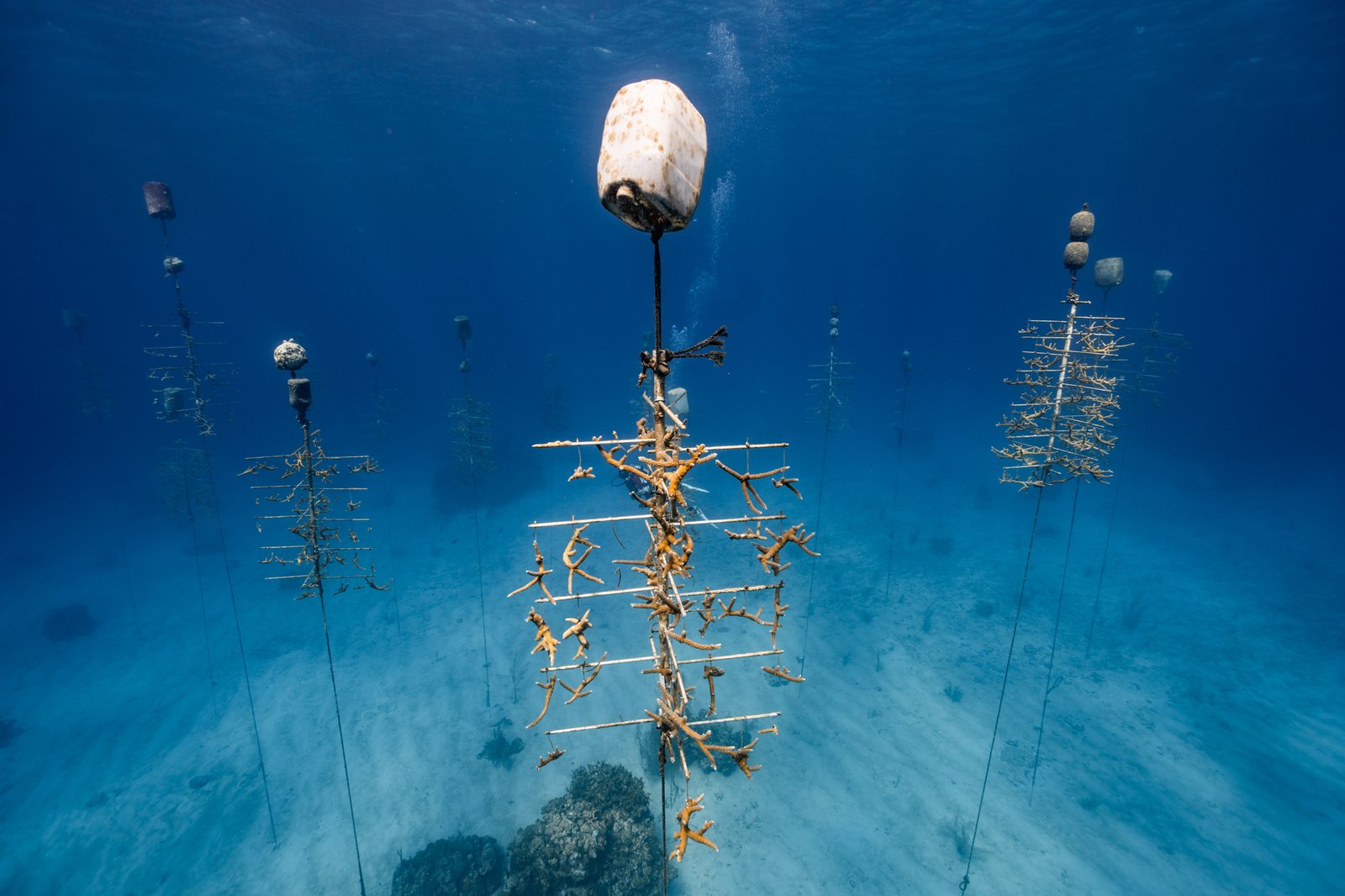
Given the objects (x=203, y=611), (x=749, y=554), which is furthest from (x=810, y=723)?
(x=203, y=611)

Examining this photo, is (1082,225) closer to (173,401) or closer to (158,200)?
(158,200)

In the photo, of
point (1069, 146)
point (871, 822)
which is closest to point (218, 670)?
point (871, 822)

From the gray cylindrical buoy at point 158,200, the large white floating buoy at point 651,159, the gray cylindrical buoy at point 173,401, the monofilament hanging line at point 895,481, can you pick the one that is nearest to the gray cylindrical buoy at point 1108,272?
the monofilament hanging line at point 895,481

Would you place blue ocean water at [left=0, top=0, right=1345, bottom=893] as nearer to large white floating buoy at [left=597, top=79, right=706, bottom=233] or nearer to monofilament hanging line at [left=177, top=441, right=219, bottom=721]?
monofilament hanging line at [left=177, top=441, right=219, bottom=721]

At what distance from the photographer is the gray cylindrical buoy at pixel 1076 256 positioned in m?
9.07

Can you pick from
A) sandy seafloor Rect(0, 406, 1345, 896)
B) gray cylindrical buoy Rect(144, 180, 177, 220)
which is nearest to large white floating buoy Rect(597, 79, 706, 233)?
sandy seafloor Rect(0, 406, 1345, 896)

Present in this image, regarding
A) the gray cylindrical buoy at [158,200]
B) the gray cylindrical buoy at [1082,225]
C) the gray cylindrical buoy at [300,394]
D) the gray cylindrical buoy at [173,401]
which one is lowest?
the gray cylindrical buoy at [173,401]

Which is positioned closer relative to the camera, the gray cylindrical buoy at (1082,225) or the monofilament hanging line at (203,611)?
the gray cylindrical buoy at (1082,225)

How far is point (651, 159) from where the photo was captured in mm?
3480

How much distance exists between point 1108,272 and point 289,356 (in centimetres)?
1583

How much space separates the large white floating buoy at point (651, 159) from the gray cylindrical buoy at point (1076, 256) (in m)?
8.39

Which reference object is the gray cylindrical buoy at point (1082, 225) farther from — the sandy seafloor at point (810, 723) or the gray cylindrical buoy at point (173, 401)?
the gray cylindrical buoy at point (173, 401)

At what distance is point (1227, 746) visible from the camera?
659 inches

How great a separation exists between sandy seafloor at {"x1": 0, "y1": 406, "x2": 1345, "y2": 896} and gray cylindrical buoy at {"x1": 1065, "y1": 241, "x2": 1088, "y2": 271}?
1439 cm
